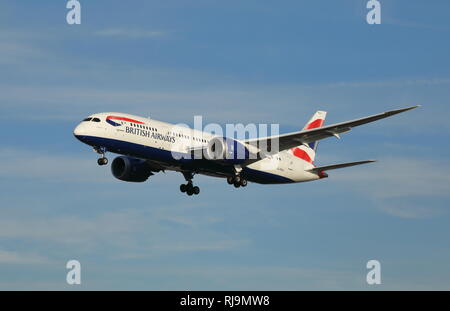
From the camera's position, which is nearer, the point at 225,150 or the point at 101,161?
the point at 101,161

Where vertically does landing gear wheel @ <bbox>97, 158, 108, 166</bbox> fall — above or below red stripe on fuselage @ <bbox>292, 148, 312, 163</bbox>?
below

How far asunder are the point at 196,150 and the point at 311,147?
49.1 ft

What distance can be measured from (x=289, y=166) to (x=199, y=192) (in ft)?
25.5

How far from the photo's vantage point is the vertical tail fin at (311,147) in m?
75.3

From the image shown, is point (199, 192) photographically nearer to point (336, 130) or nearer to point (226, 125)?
point (226, 125)

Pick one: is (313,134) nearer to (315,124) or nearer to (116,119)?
(116,119)

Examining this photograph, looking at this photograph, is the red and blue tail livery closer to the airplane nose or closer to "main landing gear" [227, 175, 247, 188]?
the airplane nose

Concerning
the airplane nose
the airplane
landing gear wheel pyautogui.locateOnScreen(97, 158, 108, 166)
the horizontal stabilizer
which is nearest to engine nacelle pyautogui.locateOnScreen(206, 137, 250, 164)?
the airplane

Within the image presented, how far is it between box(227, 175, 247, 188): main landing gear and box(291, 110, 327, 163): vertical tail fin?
7.23 m

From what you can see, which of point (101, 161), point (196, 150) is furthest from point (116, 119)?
point (196, 150)

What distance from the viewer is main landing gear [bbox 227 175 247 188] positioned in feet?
227

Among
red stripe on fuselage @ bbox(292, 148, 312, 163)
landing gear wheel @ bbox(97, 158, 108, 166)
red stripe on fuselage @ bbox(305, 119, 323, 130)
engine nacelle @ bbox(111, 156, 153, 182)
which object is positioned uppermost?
red stripe on fuselage @ bbox(305, 119, 323, 130)

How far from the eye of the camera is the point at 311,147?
77.3 m

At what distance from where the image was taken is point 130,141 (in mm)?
63031
